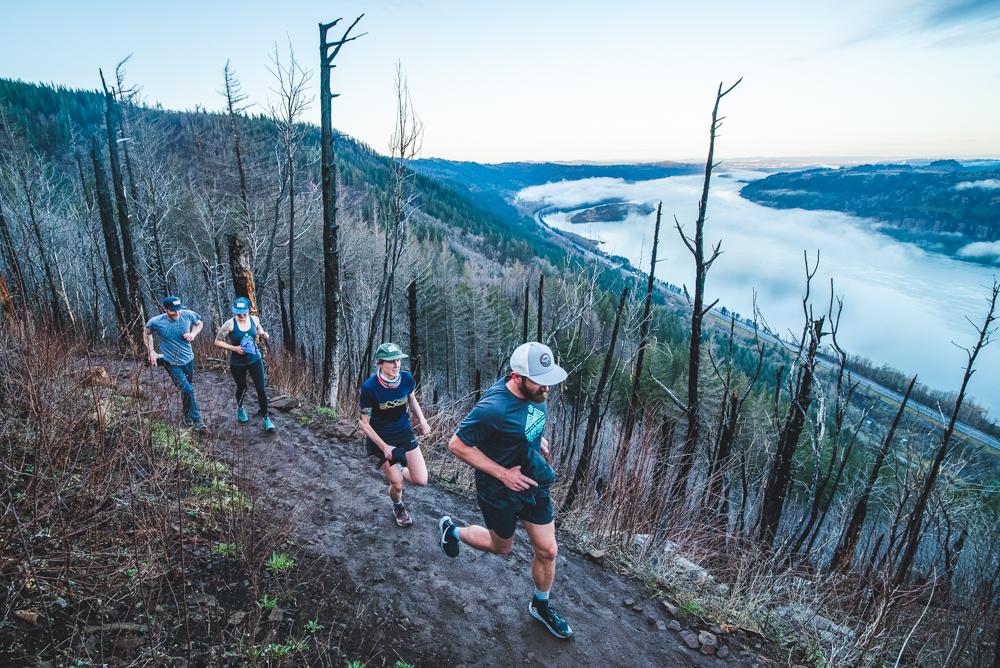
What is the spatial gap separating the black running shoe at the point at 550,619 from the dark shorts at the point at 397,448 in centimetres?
176

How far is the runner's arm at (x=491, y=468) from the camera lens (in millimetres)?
2932

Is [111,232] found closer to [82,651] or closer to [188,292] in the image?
[82,651]

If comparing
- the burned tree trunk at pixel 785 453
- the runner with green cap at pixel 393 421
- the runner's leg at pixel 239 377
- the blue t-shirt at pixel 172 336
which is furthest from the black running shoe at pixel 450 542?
the burned tree trunk at pixel 785 453

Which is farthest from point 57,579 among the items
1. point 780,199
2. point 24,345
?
point 780,199

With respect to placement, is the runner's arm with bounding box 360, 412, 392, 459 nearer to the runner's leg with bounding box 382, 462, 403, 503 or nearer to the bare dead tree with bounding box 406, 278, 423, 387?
the runner's leg with bounding box 382, 462, 403, 503

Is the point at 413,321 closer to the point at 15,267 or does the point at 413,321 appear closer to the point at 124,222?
the point at 15,267

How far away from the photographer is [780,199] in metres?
154

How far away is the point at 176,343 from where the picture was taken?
5.50 metres

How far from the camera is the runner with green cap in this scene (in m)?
3.98

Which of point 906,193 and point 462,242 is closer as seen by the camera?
point 462,242

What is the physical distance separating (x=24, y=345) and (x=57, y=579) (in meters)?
3.06

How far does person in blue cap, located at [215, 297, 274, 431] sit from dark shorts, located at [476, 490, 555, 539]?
4187 millimetres

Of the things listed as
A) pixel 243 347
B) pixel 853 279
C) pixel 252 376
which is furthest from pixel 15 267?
pixel 853 279

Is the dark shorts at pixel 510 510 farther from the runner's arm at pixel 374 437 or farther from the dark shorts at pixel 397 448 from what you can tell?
the dark shorts at pixel 397 448
